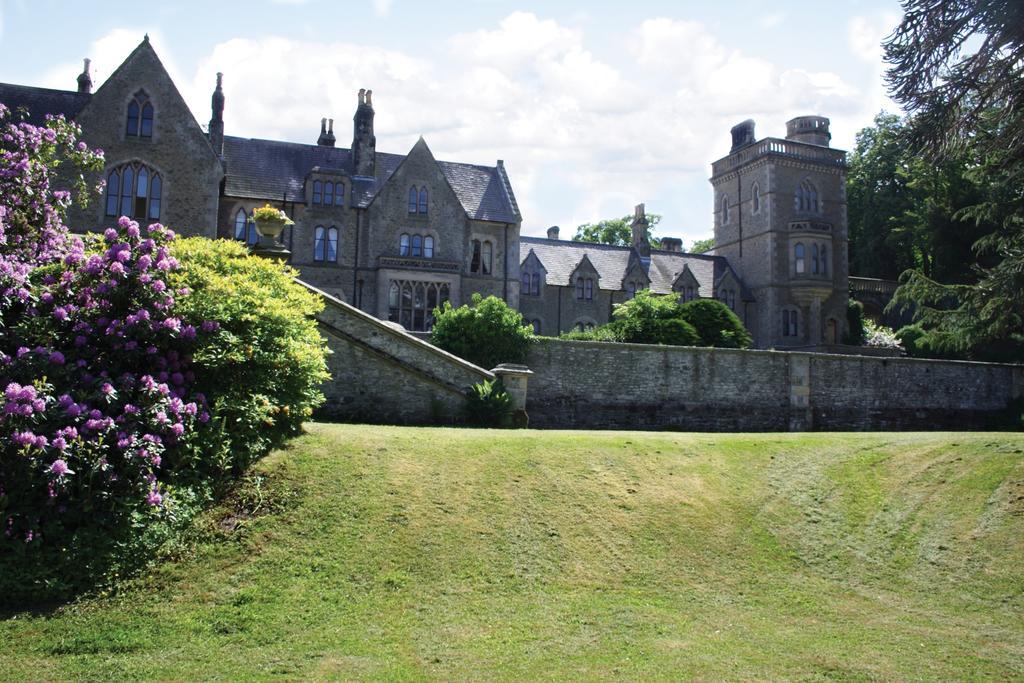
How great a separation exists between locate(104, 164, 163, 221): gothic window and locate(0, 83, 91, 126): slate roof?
3073 mm

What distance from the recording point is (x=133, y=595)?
30.3 feet

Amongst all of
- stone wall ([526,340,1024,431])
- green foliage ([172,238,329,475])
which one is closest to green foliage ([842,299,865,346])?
stone wall ([526,340,1024,431])

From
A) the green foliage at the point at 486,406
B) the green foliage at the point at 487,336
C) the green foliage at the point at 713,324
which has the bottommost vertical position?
the green foliage at the point at 486,406

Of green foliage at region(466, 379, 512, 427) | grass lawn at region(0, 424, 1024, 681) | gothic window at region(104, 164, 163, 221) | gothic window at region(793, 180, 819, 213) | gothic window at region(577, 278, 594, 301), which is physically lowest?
grass lawn at region(0, 424, 1024, 681)

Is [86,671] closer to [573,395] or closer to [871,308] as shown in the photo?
[573,395]

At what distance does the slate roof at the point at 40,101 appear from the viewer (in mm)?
32469

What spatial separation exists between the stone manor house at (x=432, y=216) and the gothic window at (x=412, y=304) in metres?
0.06

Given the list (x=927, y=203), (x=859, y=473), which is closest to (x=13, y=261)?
(x=859, y=473)

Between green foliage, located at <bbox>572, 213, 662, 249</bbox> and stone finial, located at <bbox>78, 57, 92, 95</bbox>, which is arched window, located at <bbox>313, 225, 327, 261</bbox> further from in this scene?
green foliage, located at <bbox>572, 213, 662, 249</bbox>

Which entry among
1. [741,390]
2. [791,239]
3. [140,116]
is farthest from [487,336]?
[791,239]

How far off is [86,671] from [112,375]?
196 inches

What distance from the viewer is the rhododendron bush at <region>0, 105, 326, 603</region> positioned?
9656mm

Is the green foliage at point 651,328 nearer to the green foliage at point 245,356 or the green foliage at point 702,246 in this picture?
the green foliage at point 245,356

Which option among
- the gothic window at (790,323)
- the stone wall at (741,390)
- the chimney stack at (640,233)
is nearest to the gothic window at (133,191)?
the stone wall at (741,390)
